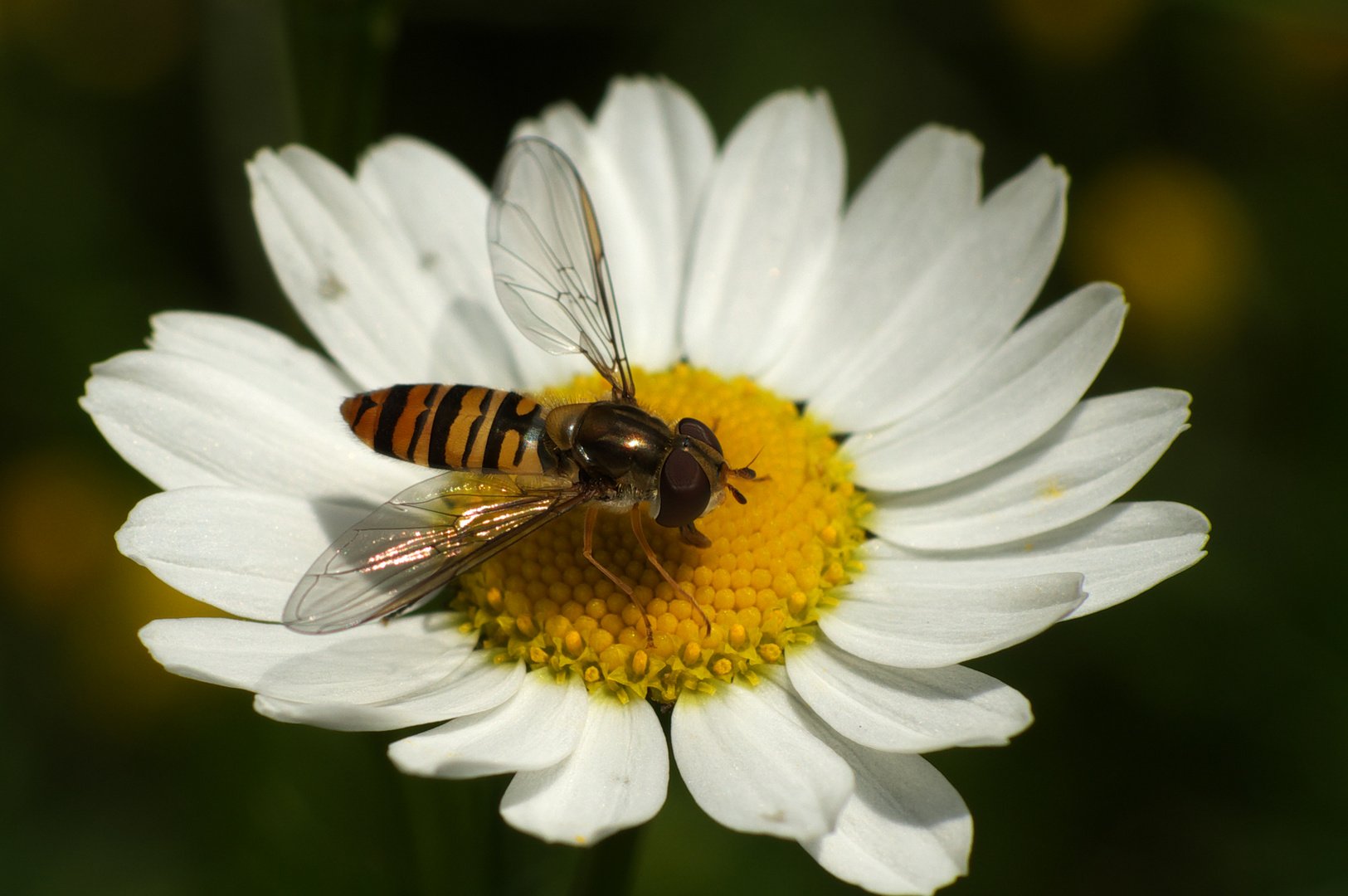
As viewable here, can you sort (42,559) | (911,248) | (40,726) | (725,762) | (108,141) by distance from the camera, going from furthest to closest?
Answer: (108,141)
(42,559)
(40,726)
(911,248)
(725,762)

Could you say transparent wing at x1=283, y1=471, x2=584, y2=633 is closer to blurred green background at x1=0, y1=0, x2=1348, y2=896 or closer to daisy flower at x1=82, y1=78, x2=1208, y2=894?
daisy flower at x1=82, y1=78, x2=1208, y2=894

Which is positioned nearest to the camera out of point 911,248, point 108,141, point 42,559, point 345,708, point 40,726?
point 345,708

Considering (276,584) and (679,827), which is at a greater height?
(276,584)

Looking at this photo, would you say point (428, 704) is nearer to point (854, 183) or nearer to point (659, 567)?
point (659, 567)

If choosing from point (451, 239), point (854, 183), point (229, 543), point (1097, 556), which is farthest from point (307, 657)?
point (854, 183)

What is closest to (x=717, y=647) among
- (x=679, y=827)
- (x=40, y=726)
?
(x=679, y=827)

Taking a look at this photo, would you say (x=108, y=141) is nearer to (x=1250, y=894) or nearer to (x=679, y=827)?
(x=679, y=827)

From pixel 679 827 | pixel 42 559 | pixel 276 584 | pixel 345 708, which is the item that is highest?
pixel 42 559

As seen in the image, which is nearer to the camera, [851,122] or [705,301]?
[705,301]
